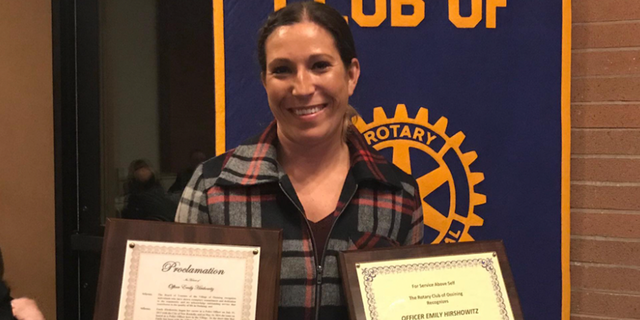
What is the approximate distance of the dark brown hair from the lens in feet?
3.80

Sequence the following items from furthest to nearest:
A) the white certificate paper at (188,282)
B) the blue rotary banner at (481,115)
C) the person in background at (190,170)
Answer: the person in background at (190,170) → the blue rotary banner at (481,115) → the white certificate paper at (188,282)

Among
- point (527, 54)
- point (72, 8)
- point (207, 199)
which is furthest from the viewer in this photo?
point (72, 8)

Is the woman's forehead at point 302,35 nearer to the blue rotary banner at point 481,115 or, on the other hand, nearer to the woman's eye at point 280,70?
the woman's eye at point 280,70

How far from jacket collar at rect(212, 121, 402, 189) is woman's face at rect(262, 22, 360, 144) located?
7 cm

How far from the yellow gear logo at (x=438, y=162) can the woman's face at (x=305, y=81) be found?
0.46 meters

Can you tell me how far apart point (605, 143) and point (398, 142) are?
25.8 inches

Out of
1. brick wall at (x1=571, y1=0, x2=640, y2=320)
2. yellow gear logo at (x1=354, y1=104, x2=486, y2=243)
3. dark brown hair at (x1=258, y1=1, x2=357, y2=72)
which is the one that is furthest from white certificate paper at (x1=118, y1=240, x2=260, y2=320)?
brick wall at (x1=571, y1=0, x2=640, y2=320)

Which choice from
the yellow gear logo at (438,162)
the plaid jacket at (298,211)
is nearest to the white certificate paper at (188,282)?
the plaid jacket at (298,211)

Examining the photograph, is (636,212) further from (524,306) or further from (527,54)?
(527,54)

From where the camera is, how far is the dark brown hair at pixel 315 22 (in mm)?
1158

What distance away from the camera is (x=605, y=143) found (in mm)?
1646

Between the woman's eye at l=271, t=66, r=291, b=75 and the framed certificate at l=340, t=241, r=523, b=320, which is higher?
the woman's eye at l=271, t=66, r=291, b=75

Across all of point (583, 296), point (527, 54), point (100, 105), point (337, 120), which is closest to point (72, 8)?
point (100, 105)

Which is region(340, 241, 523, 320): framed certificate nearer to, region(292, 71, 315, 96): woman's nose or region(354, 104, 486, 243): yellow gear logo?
region(292, 71, 315, 96): woman's nose
